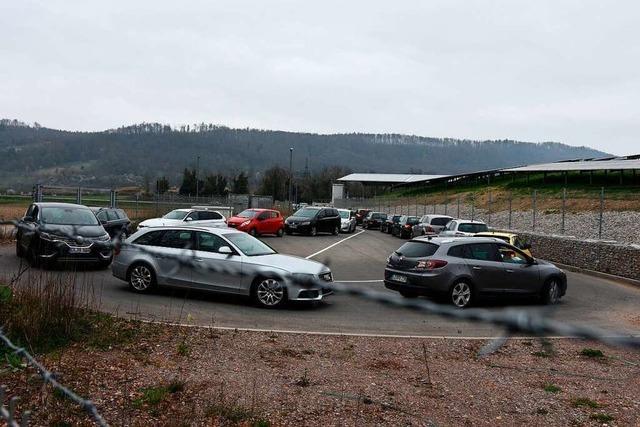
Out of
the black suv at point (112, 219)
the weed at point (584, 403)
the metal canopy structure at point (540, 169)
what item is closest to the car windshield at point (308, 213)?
the black suv at point (112, 219)

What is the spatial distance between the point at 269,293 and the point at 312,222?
25619 millimetres

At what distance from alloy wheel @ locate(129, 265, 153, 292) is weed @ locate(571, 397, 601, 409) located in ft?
28.6

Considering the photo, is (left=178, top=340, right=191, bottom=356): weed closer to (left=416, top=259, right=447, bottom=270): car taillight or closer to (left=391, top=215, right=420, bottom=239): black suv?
(left=416, top=259, right=447, bottom=270): car taillight

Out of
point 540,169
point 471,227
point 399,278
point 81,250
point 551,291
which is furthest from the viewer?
point 540,169

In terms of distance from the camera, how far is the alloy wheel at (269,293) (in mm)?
11945

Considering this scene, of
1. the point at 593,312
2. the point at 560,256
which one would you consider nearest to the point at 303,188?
the point at 560,256

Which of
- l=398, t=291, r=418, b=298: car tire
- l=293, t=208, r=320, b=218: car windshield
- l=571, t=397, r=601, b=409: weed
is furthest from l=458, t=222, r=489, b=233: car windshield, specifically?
l=571, t=397, r=601, b=409: weed

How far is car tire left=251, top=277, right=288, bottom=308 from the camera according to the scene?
11.9 m

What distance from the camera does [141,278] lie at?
12922 millimetres

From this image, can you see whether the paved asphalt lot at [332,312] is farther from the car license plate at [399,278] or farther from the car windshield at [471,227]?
the car windshield at [471,227]

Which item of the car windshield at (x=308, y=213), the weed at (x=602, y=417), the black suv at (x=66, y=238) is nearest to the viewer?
the weed at (x=602, y=417)

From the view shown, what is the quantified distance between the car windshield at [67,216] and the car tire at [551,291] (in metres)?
12.1

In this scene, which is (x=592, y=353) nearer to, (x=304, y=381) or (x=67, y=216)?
(x=304, y=381)

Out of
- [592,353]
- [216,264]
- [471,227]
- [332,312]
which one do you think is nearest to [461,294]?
[332,312]
